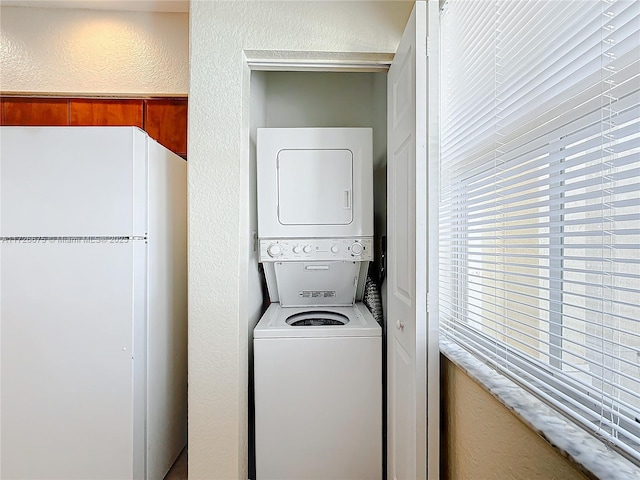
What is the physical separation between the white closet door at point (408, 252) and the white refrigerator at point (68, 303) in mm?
1253

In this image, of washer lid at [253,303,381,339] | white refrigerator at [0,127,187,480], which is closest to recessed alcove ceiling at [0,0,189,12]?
white refrigerator at [0,127,187,480]

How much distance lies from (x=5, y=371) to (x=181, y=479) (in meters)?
1.10

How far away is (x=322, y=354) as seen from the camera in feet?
6.24

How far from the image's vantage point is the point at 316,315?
237cm

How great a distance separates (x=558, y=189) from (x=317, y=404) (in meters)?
1.58

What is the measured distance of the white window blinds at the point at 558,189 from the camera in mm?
692

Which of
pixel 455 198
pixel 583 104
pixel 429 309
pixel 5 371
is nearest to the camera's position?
pixel 583 104

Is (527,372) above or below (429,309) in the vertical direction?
below

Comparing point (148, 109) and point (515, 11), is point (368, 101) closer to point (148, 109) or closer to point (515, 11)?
point (148, 109)

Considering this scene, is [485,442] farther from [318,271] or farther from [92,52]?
[92,52]

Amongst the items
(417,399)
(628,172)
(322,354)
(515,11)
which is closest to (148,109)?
(322,354)

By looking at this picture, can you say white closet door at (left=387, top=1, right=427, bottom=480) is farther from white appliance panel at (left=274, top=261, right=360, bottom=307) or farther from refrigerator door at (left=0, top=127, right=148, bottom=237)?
refrigerator door at (left=0, top=127, right=148, bottom=237)

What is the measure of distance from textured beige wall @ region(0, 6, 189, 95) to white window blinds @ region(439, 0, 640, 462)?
1.98 metres

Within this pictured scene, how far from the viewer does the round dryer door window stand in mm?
2307
